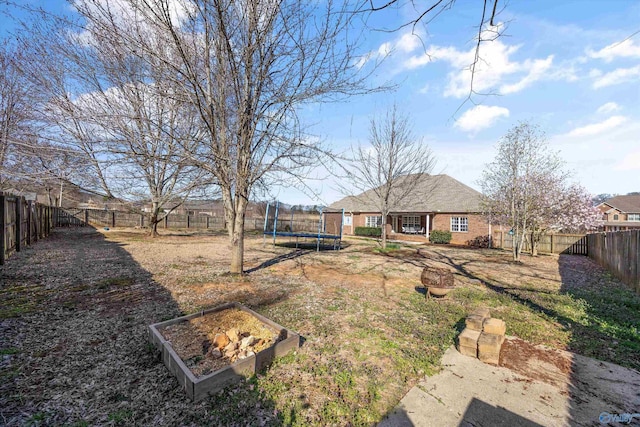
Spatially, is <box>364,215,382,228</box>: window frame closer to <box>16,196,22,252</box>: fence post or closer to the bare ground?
the bare ground

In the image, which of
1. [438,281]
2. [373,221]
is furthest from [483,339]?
[373,221]

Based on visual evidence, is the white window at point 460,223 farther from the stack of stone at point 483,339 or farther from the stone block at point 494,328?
the stone block at point 494,328

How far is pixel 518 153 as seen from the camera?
10641 mm

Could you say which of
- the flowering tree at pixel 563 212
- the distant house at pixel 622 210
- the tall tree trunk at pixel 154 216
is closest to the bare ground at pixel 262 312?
the flowering tree at pixel 563 212

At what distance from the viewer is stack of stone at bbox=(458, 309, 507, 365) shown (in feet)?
9.78

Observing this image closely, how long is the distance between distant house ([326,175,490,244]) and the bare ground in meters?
10.1

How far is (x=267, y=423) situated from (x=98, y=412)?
1311 millimetres

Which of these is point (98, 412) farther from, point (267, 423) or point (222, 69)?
point (222, 69)

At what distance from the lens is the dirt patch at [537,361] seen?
2746mm

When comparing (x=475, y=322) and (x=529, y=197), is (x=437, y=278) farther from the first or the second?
(x=529, y=197)

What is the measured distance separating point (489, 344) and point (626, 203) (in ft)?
180

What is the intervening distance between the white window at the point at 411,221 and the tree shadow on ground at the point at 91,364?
19638 mm

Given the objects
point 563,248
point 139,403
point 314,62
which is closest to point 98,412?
point 139,403

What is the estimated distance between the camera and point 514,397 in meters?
2.41
